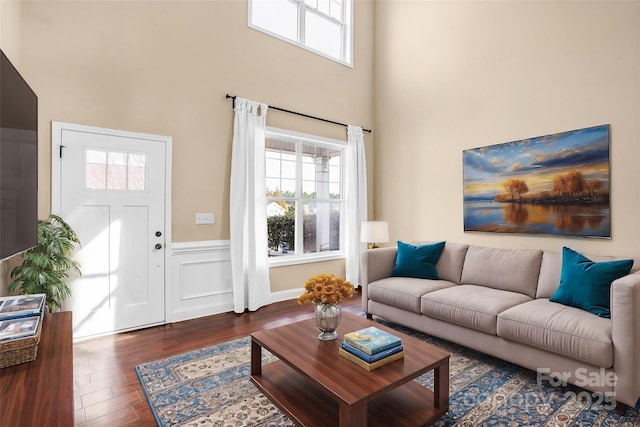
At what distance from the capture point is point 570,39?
10.4 feet

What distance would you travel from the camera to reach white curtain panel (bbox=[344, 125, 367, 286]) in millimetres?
4926

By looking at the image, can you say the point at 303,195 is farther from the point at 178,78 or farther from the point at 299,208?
the point at 178,78

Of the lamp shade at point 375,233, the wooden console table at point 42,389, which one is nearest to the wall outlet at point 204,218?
the lamp shade at point 375,233

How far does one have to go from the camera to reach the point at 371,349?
5.85ft

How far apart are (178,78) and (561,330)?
398cm

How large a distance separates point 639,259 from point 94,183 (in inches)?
183

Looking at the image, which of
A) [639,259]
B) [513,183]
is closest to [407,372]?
[639,259]

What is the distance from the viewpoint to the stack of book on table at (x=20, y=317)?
128 cm

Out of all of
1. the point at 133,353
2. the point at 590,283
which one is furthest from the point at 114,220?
the point at 590,283

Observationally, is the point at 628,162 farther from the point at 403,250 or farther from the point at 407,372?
the point at 407,372

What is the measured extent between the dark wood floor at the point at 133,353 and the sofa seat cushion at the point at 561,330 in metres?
1.92

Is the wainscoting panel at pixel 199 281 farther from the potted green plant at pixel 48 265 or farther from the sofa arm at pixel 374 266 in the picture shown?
the sofa arm at pixel 374 266

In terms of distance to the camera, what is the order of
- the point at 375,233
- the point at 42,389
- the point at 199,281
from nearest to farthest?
1. the point at 42,389
2. the point at 199,281
3. the point at 375,233

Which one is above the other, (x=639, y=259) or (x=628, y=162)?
(x=628, y=162)
